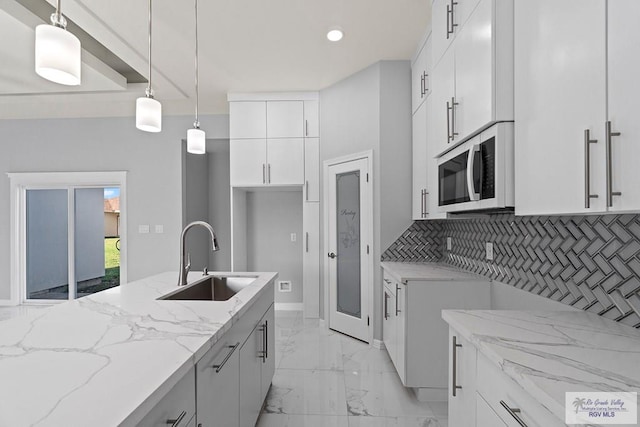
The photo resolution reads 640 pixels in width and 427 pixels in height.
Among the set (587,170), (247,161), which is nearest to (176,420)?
(587,170)

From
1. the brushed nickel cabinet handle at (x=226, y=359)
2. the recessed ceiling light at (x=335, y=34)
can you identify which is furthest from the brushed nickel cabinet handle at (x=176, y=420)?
the recessed ceiling light at (x=335, y=34)

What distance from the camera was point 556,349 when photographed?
3.25 feet

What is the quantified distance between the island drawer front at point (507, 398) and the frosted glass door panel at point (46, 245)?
5.88 m

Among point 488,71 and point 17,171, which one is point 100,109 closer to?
point 17,171

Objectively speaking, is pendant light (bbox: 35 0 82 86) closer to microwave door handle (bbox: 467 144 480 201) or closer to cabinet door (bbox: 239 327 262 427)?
cabinet door (bbox: 239 327 262 427)

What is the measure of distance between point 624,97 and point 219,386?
1.60 meters

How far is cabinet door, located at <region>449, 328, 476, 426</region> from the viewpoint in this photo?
118cm

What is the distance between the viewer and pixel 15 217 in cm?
493

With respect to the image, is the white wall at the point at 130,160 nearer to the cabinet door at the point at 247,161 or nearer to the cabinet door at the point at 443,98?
the cabinet door at the point at 247,161

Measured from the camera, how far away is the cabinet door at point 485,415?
985mm

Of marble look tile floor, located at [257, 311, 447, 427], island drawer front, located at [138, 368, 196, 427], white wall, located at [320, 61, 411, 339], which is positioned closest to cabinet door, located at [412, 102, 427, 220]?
white wall, located at [320, 61, 411, 339]

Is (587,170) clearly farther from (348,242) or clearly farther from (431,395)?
(348,242)

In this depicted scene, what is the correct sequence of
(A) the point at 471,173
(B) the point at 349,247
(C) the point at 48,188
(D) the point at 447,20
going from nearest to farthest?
(A) the point at 471,173
(D) the point at 447,20
(B) the point at 349,247
(C) the point at 48,188

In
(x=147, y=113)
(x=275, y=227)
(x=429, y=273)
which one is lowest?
(x=429, y=273)
